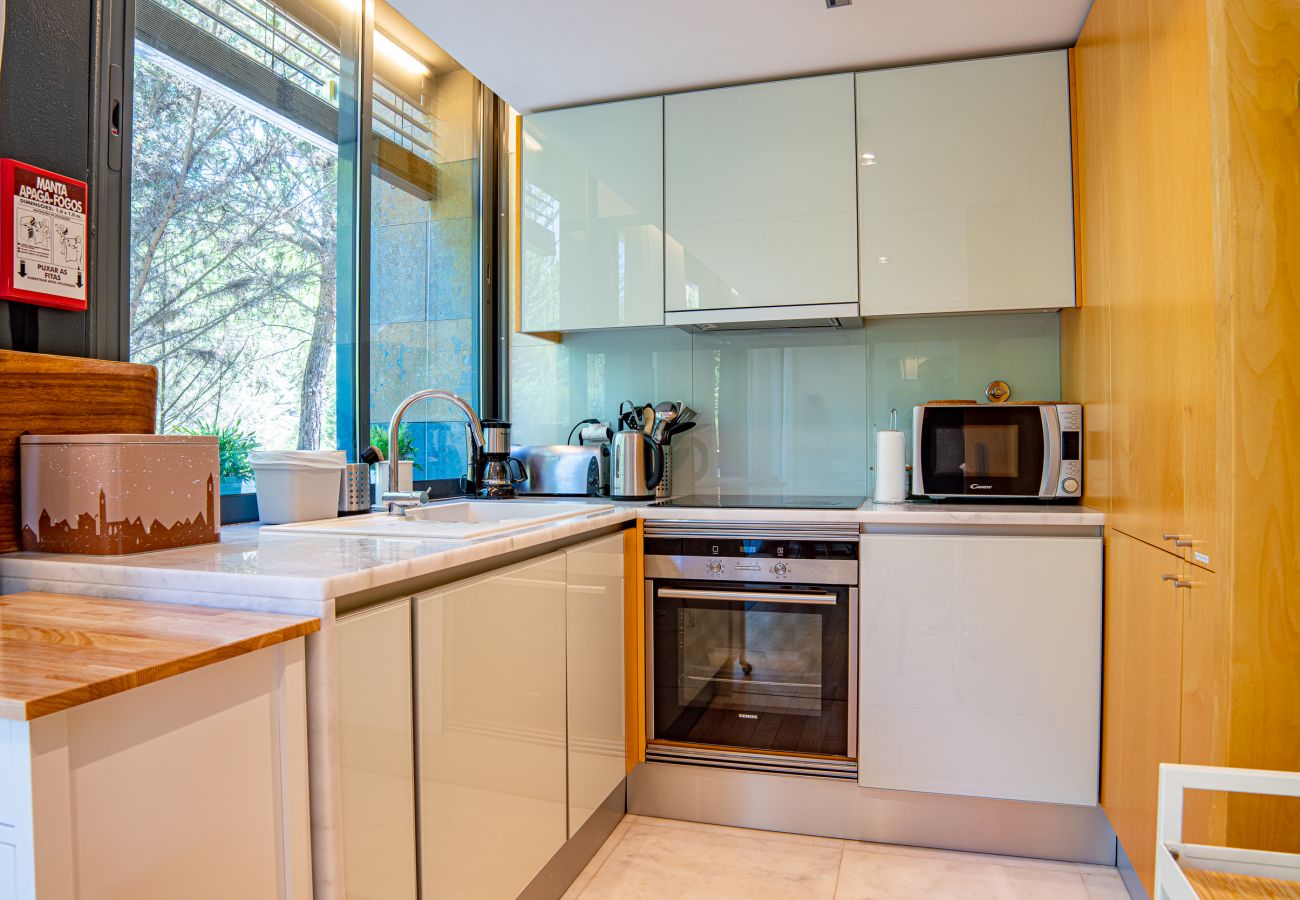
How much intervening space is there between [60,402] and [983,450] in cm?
224

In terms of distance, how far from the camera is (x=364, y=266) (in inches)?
91.1

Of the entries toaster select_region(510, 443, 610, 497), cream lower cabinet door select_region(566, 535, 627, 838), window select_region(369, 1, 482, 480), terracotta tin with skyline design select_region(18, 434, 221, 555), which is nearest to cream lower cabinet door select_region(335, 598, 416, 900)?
terracotta tin with skyline design select_region(18, 434, 221, 555)

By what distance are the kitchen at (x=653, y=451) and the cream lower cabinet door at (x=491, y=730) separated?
0.01m

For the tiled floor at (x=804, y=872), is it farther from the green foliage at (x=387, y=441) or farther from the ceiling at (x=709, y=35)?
the ceiling at (x=709, y=35)

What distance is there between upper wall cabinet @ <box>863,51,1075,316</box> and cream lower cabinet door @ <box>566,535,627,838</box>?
45.8 inches

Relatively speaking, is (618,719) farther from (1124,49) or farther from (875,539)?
(1124,49)

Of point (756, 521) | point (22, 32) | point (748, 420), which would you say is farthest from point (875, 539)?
point (22, 32)

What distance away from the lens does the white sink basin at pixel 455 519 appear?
64.9 inches

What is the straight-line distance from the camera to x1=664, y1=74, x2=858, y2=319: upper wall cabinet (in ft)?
8.29

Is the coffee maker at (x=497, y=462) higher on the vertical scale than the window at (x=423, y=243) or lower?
lower

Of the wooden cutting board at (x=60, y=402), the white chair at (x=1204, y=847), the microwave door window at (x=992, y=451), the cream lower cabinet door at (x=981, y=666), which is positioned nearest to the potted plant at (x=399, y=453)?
the wooden cutting board at (x=60, y=402)

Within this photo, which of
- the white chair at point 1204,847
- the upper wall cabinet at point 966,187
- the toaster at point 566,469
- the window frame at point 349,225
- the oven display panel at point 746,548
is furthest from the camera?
the toaster at point 566,469

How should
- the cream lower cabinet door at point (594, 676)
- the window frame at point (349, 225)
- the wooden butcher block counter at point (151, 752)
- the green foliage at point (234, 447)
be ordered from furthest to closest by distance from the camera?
the cream lower cabinet door at point (594, 676), the green foliage at point (234, 447), the window frame at point (349, 225), the wooden butcher block counter at point (151, 752)

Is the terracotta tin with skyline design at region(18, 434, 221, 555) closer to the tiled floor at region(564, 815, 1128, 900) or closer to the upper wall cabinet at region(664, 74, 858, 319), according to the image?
Answer: the tiled floor at region(564, 815, 1128, 900)
